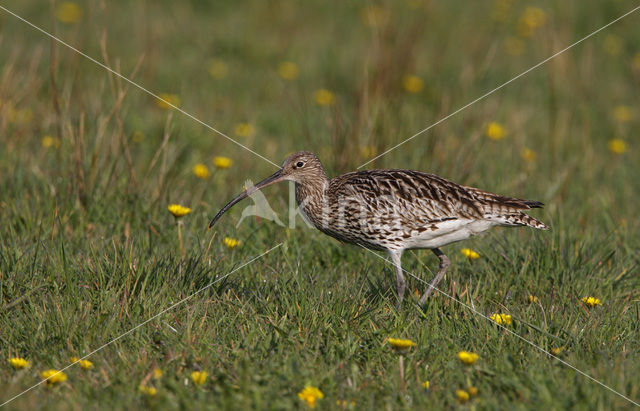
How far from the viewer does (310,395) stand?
3891 mm

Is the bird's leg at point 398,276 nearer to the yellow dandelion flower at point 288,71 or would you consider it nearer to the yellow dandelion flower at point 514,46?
the yellow dandelion flower at point 288,71

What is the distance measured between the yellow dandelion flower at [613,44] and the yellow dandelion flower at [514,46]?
1172 millimetres

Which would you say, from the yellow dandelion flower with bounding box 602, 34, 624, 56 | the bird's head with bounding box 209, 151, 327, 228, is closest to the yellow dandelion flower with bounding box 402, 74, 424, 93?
the yellow dandelion flower with bounding box 602, 34, 624, 56

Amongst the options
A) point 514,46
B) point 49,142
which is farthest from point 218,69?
point 514,46

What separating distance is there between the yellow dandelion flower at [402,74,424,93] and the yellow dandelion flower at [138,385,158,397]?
6107 mm

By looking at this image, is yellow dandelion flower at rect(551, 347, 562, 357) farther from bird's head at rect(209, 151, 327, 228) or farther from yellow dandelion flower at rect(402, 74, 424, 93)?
yellow dandelion flower at rect(402, 74, 424, 93)

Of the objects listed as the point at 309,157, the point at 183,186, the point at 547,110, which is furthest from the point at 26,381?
the point at 547,110

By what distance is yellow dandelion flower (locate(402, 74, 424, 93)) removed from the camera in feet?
30.9

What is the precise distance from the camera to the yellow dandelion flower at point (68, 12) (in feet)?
37.4

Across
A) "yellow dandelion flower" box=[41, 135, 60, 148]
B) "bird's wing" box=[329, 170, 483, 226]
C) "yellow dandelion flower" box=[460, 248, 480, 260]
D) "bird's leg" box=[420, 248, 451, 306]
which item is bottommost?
"yellow dandelion flower" box=[41, 135, 60, 148]

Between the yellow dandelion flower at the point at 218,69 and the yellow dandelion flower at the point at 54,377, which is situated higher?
the yellow dandelion flower at the point at 218,69

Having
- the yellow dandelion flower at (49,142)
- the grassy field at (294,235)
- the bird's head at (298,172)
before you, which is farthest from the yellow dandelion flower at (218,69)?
the bird's head at (298,172)

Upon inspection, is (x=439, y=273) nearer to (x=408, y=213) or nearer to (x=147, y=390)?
(x=408, y=213)

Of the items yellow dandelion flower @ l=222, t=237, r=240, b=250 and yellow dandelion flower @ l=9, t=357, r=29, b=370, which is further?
yellow dandelion flower @ l=222, t=237, r=240, b=250
